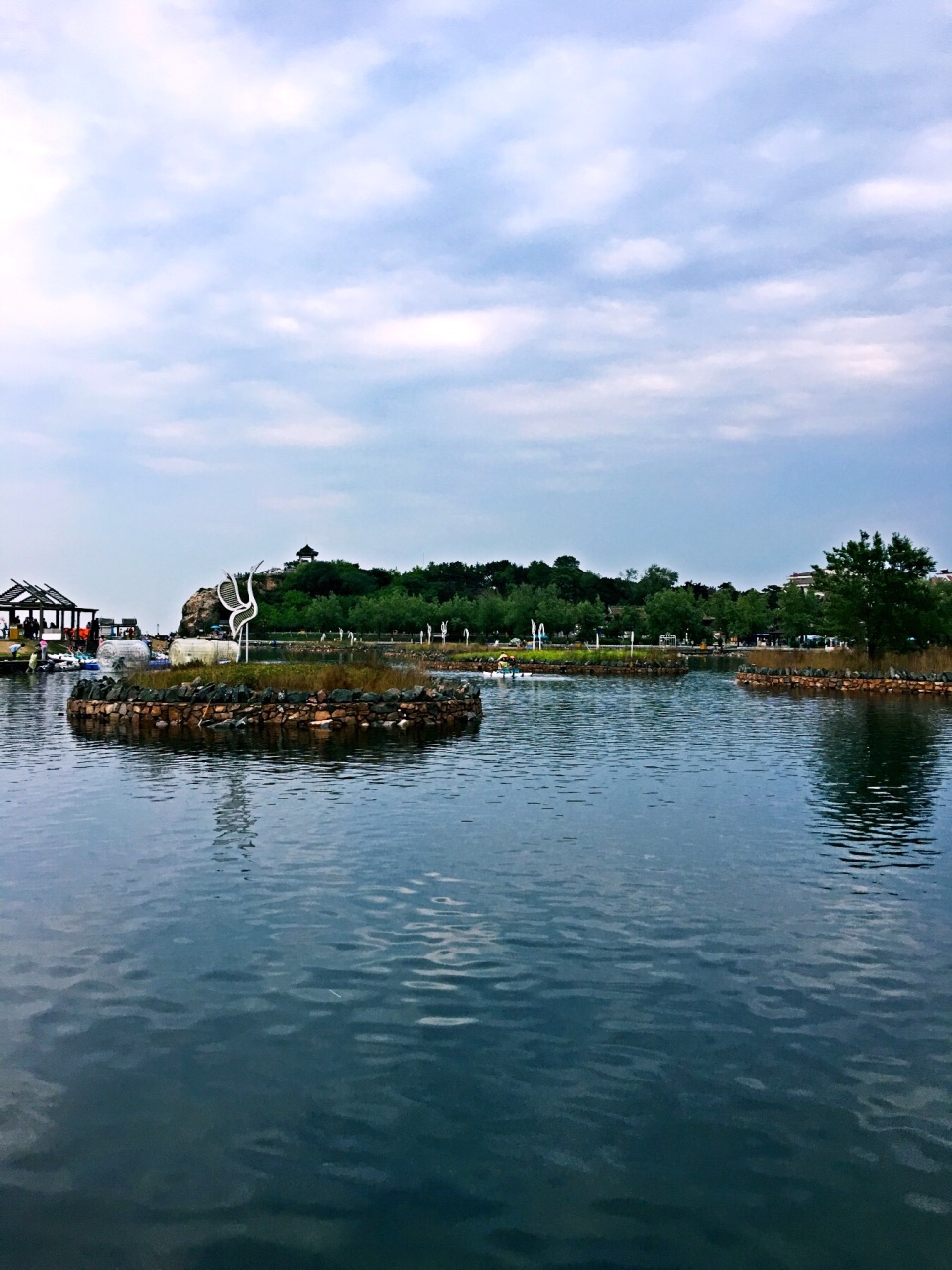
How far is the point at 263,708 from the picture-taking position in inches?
1298

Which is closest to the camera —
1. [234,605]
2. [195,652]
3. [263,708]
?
[263,708]

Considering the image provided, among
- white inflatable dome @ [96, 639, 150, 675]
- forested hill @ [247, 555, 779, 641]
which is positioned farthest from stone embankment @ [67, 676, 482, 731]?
forested hill @ [247, 555, 779, 641]

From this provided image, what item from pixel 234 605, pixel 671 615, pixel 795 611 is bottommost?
pixel 234 605

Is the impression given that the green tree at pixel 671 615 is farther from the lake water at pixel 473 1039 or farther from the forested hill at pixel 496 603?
the lake water at pixel 473 1039

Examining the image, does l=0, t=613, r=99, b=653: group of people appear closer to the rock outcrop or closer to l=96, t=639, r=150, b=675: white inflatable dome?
l=96, t=639, r=150, b=675: white inflatable dome

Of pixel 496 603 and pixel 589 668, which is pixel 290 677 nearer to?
pixel 589 668

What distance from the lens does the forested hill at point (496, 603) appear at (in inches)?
5133

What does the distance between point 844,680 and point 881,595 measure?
27.9ft

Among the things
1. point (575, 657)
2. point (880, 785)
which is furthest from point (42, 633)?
point (880, 785)

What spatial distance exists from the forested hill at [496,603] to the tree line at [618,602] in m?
0.20

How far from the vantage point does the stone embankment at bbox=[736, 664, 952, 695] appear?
58.7m

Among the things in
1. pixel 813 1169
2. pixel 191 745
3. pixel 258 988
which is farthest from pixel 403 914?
pixel 191 745

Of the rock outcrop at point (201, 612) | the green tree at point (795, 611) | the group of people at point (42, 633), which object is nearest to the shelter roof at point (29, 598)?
the group of people at point (42, 633)

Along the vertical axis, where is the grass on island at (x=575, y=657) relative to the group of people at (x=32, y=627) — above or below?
below
